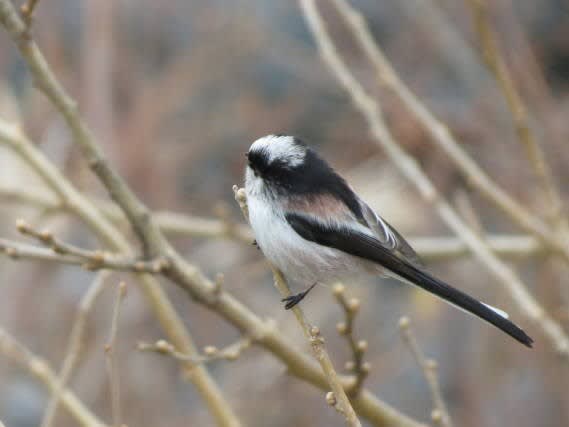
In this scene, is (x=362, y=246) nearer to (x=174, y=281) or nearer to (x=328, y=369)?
(x=174, y=281)

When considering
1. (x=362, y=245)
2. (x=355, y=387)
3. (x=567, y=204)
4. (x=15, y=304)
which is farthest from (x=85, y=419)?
(x=567, y=204)

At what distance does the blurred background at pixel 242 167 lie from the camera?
13.0 feet

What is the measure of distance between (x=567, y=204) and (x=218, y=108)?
Result: 284 cm

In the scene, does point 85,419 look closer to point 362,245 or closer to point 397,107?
point 362,245

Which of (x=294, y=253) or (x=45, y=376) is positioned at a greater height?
(x=45, y=376)

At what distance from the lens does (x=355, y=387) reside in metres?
1.99

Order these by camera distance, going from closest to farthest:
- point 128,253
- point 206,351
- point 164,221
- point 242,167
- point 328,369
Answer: point 328,369, point 206,351, point 128,253, point 164,221, point 242,167

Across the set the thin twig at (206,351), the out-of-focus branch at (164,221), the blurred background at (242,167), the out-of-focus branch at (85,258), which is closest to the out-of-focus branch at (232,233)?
the out-of-focus branch at (164,221)

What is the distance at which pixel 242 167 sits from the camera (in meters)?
5.29

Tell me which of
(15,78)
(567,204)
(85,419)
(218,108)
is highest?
(15,78)

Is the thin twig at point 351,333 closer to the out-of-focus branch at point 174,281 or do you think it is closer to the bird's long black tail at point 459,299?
the out-of-focus branch at point 174,281

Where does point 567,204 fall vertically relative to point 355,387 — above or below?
above

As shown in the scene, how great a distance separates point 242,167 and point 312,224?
10.8 ft

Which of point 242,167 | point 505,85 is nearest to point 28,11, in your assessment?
point 505,85
